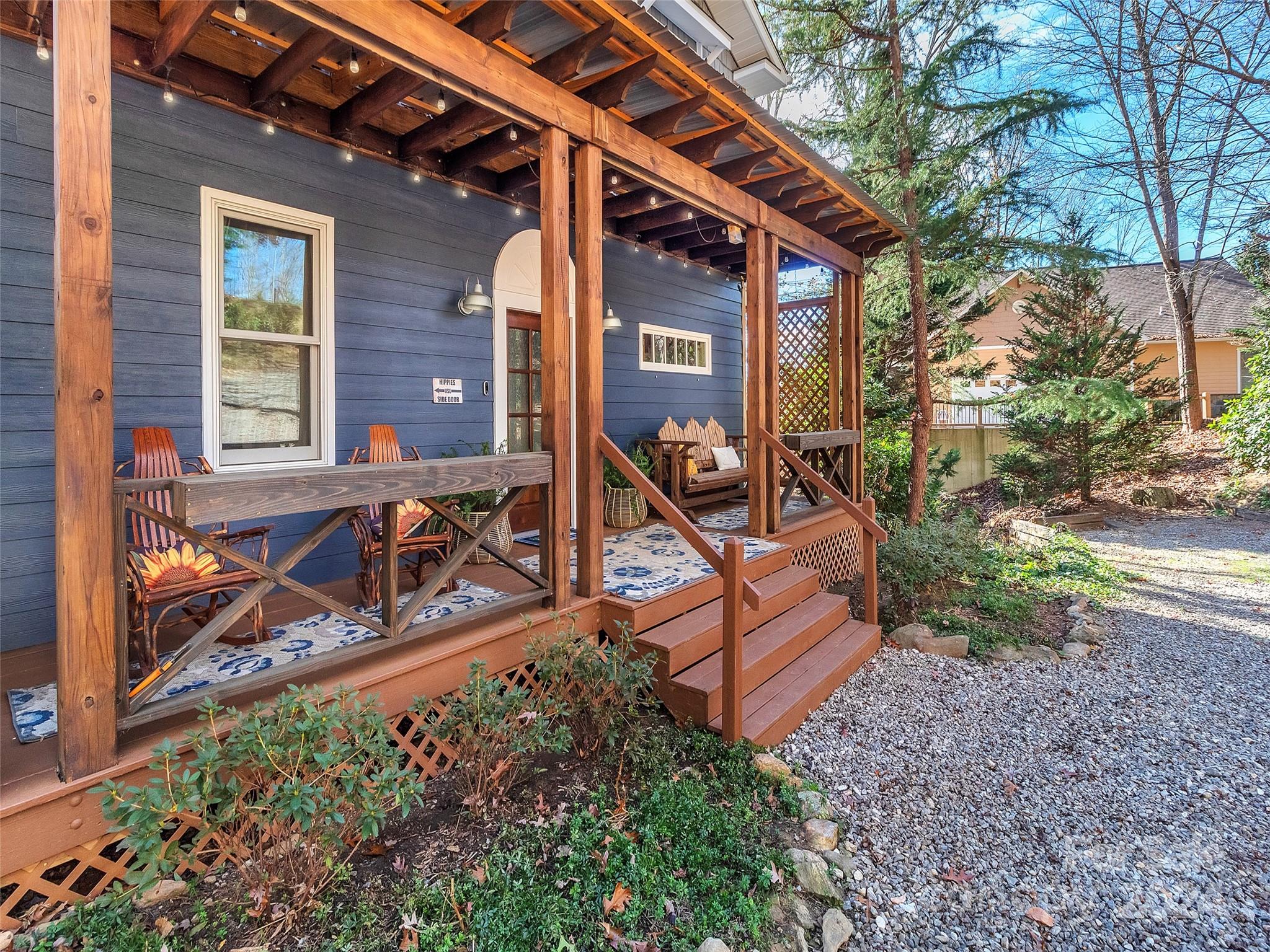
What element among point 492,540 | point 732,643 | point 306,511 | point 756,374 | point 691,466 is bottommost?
point 732,643

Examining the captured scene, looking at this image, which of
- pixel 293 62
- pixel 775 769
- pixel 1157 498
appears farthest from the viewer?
pixel 1157 498

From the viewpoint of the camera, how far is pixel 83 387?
5.78ft

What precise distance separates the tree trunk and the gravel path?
280cm

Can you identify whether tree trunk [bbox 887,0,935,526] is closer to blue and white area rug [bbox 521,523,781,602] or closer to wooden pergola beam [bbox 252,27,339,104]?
blue and white area rug [bbox 521,523,781,602]

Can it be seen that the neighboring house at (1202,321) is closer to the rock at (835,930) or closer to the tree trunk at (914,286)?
the tree trunk at (914,286)

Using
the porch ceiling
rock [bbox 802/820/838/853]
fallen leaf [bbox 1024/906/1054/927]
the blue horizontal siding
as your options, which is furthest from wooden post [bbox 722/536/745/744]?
the blue horizontal siding

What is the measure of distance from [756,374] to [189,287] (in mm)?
3883

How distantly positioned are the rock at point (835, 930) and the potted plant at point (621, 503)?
12.7 ft

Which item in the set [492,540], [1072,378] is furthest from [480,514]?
[1072,378]

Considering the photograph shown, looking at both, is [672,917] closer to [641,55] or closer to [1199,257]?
[641,55]

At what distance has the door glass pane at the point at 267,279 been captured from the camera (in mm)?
3709

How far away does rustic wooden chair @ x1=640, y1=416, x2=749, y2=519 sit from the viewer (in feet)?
20.0

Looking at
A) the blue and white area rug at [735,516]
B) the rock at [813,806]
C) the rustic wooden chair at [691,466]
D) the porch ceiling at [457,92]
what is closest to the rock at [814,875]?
the rock at [813,806]

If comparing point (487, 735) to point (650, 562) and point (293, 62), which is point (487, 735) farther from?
point (293, 62)
